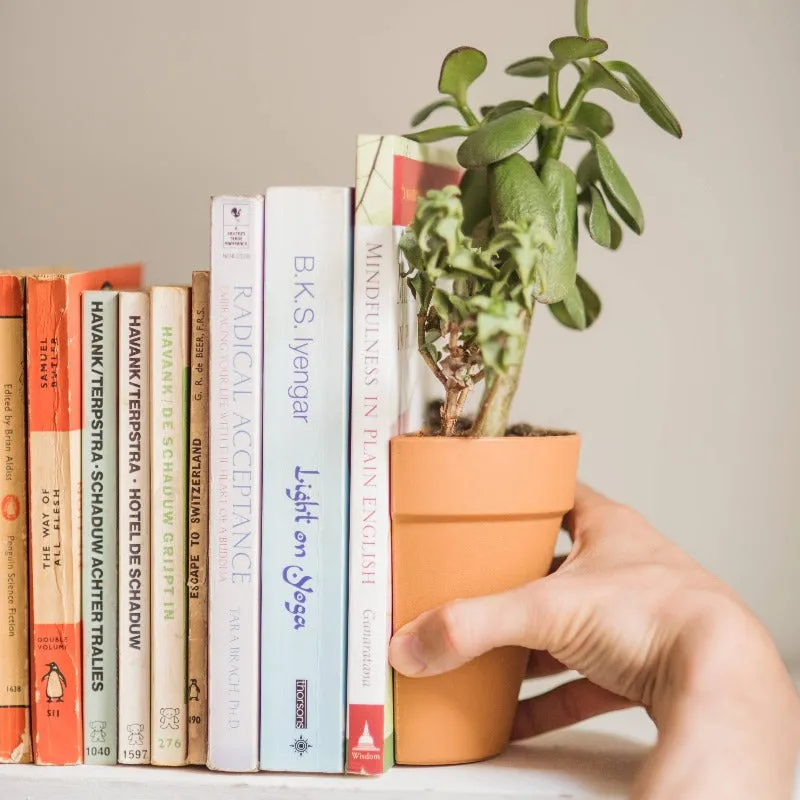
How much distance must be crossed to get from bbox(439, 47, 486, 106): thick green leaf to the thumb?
0.43m

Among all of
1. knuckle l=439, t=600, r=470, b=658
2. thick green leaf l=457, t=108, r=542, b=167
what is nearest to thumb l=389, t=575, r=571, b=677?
knuckle l=439, t=600, r=470, b=658

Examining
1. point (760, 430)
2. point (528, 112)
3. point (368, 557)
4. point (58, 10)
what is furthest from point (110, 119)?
point (760, 430)

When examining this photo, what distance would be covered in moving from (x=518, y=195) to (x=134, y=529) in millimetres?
411

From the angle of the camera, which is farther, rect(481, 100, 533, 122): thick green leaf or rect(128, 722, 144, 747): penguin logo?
rect(481, 100, 533, 122): thick green leaf

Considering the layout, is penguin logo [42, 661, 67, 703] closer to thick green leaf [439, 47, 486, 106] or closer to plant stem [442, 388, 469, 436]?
plant stem [442, 388, 469, 436]

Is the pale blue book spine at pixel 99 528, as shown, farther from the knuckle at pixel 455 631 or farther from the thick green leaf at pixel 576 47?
the thick green leaf at pixel 576 47

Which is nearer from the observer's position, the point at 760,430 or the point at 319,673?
the point at 319,673

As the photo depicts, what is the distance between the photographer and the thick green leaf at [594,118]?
0.94 metres

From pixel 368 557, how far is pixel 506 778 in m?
0.21

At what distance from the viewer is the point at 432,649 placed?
30.4 inches

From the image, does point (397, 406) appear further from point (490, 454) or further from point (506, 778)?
point (506, 778)

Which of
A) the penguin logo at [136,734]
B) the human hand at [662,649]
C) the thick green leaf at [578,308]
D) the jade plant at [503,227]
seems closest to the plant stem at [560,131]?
the jade plant at [503,227]

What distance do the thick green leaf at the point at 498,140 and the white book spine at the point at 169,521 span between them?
10.0 inches

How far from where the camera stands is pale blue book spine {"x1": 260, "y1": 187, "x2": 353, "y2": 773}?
0.77m
